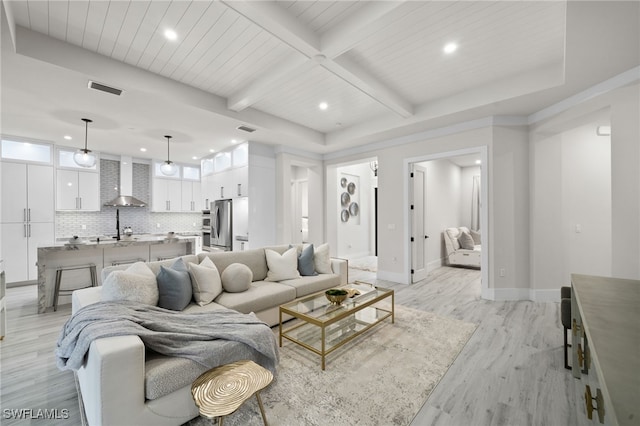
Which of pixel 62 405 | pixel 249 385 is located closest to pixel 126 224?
pixel 62 405

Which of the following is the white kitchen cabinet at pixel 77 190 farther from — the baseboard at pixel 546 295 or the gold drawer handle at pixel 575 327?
the baseboard at pixel 546 295

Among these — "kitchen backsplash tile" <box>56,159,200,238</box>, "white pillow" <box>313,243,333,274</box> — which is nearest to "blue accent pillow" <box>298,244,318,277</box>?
"white pillow" <box>313,243,333,274</box>

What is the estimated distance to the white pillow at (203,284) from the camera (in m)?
2.57

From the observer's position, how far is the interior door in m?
4.82

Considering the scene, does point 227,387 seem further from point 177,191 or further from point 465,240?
point 177,191

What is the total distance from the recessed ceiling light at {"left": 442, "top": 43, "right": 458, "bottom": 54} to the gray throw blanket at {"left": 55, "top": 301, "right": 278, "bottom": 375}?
10.2 ft

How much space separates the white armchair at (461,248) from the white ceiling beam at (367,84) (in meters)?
3.46

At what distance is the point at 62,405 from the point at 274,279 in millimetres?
2036

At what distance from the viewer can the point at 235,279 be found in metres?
2.85

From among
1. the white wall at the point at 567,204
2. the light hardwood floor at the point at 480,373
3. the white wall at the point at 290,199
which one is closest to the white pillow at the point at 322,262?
the light hardwood floor at the point at 480,373

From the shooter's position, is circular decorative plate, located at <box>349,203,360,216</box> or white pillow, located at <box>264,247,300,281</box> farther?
circular decorative plate, located at <box>349,203,360,216</box>

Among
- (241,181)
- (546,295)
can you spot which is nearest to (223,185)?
(241,181)

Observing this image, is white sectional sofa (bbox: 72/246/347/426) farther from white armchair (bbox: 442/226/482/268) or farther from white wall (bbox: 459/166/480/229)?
white wall (bbox: 459/166/480/229)

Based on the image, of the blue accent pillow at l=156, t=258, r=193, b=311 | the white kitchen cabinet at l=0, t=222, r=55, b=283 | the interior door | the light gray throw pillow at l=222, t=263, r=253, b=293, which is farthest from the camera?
the interior door
